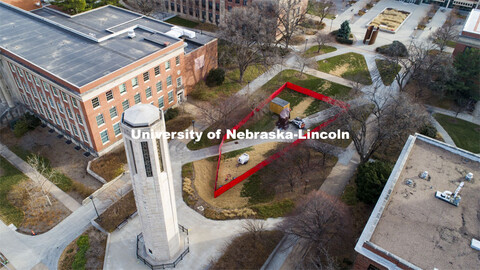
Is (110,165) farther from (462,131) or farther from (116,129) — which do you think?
(462,131)

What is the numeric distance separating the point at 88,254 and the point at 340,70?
5942 cm

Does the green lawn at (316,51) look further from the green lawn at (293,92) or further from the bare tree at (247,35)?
the bare tree at (247,35)

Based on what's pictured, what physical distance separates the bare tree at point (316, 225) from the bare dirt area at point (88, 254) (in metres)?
19.9

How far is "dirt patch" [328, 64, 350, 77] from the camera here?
72.4 metres

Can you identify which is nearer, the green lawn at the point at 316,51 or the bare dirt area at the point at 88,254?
the bare dirt area at the point at 88,254

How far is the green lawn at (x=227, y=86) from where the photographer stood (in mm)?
62834

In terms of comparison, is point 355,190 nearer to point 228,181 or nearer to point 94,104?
point 228,181

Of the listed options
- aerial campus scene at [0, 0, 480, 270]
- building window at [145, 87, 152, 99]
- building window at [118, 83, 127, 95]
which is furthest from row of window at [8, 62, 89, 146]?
building window at [145, 87, 152, 99]

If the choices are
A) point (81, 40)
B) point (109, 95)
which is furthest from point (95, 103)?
point (81, 40)

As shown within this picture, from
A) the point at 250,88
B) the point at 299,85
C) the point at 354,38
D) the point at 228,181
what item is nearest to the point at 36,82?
the point at 228,181

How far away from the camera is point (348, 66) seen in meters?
75.0

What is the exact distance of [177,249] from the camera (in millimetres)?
36219

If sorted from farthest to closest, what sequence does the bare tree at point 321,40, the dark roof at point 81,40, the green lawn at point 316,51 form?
the green lawn at point 316,51 → the bare tree at point 321,40 → the dark roof at point 81,40

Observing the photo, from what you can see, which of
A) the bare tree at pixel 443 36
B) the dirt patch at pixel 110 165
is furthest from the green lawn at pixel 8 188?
the bare tree at pixel 443 36
